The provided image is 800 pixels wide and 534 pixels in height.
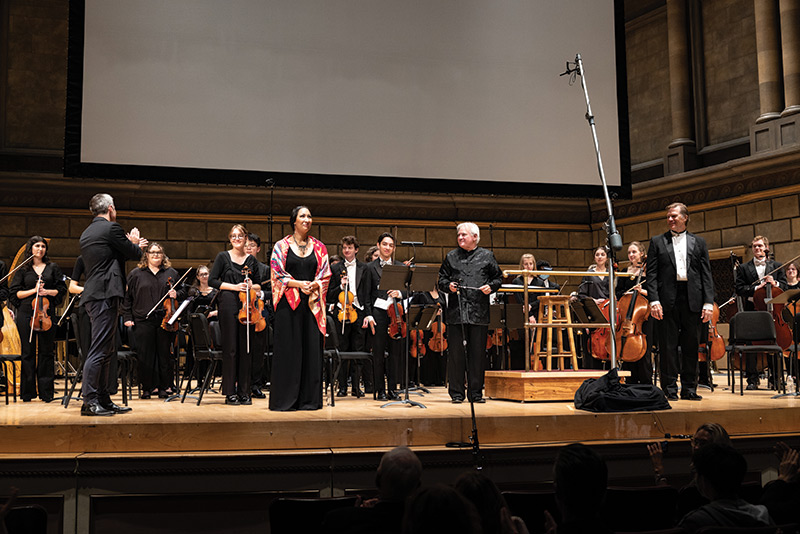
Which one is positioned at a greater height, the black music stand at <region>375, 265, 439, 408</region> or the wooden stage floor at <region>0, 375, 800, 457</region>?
the black music stand at <region>375, 265, 439, 408</region>

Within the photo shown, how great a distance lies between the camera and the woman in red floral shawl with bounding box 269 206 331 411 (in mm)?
6109

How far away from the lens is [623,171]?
9.27 m

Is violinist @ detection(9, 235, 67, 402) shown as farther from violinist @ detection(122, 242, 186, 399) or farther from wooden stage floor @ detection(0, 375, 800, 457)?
wooden stage floor @ detection(0, 375, 800, 457)

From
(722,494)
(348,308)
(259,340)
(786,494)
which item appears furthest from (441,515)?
(348,308)

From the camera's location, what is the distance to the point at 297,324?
621 centimetres

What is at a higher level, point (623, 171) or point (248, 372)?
point (623, 171)

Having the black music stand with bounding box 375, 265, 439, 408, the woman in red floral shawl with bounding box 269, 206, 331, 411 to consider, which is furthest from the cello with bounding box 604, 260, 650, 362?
the woman in red floral shawl with bounding box 269, 206, 331, 411

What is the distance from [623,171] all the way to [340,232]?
6.74m

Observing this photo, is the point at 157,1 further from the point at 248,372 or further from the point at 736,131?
the point at 736,131

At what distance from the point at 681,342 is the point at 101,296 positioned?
15.9 feet

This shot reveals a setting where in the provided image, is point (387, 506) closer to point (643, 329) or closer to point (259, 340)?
point (259, 340)

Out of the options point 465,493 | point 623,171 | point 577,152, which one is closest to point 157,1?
point 577,152

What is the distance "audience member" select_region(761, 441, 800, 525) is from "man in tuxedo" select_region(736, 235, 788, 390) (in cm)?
536

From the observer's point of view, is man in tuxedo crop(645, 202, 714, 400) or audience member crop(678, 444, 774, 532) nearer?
audience member crop(678, 444, 774, 532)
